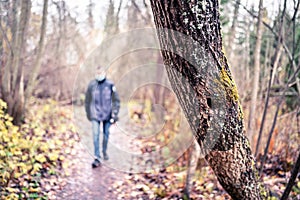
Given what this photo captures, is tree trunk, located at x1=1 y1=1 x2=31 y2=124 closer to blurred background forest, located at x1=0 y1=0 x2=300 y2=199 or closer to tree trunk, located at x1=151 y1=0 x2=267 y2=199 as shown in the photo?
blurred background forest, located at x1=0 y1=0 x2=300 y2=199

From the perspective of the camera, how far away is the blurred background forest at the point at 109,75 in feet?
15.7

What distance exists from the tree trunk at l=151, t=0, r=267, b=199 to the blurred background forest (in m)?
1.10

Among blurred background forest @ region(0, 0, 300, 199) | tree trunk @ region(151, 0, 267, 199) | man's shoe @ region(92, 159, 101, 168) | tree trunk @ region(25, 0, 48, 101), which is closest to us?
tree trunk @ region(151, 0, 267, 199)

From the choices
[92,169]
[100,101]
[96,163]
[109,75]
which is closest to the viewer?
[92,169]

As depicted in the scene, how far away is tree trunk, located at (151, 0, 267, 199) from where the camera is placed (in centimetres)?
276

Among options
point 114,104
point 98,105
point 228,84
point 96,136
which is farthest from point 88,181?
point 228,84

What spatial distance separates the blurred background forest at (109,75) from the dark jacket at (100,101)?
45.1 inches

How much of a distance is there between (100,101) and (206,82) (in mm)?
3872

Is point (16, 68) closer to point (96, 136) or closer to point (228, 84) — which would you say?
point (96, 136)

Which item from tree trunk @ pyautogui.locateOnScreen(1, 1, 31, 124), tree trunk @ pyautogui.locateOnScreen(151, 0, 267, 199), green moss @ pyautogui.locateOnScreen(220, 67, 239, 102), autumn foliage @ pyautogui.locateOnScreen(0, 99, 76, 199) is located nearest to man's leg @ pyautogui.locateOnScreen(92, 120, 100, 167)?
autumn foliage @ pyautogui.locateOnScreen(0, 99, 76, 199)

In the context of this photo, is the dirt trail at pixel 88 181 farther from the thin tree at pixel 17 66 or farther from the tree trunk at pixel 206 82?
the tree trunk at pixel 206 82

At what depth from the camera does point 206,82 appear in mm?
2957

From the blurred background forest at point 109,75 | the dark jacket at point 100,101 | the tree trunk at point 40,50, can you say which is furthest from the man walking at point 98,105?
the tree trunk at point 40,50

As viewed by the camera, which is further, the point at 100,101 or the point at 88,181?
the point at 100,101
